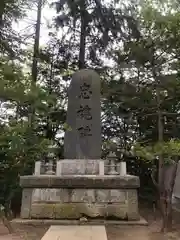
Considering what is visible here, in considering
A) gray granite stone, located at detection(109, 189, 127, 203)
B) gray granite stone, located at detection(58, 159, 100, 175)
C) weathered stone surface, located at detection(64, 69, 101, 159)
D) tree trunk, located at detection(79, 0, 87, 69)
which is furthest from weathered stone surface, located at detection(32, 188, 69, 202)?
tree trunk, located at detection(79, 0, 87, 69)

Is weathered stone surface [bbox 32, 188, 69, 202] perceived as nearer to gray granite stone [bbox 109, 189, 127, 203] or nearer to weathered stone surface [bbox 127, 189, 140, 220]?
gray granite stone [bbox 109, 189, 127, 203]

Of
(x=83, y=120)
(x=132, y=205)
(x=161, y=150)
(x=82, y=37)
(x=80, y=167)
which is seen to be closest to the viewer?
(x=161, y=150)

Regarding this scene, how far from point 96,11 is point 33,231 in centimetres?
955

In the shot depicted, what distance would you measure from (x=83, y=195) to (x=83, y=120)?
2.30m

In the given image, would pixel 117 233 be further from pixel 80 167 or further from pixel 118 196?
pixel 80 167

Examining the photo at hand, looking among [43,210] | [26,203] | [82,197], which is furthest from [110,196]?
[26,203]

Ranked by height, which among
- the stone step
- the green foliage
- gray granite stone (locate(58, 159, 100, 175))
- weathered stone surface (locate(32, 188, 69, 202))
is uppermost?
the green foliage

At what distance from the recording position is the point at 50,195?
21.8 ft

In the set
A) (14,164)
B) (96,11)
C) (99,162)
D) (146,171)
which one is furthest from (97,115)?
(96,11)

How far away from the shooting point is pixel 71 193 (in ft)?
21.8

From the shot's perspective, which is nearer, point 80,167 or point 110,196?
point 110,196

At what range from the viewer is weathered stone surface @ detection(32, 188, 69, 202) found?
21.7ft

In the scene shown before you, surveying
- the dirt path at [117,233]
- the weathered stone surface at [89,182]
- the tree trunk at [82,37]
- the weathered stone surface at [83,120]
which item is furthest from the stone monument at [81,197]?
the tree trunk at [82,37]

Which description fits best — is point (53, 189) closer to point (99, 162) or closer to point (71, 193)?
point (71, 193)
